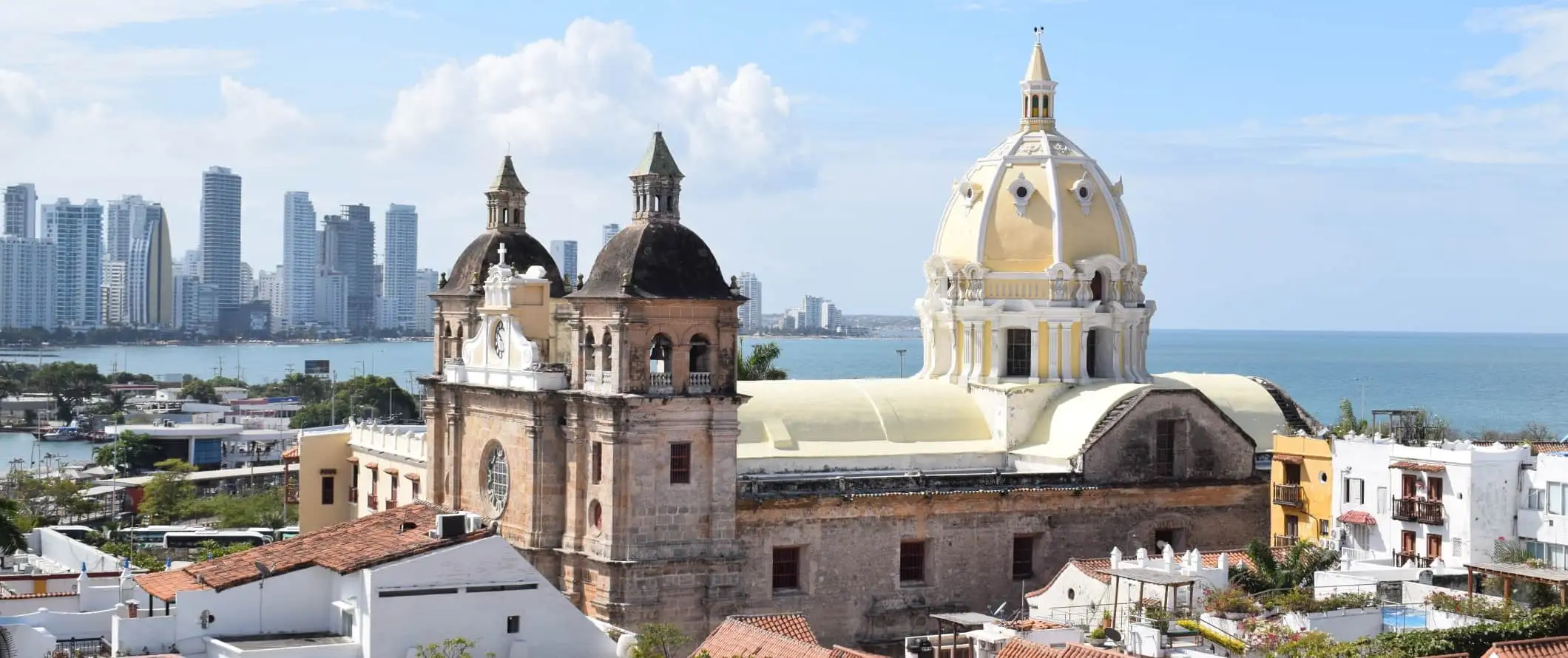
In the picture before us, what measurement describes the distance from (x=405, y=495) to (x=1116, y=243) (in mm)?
22063

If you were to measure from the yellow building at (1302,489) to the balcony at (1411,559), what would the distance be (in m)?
3.21

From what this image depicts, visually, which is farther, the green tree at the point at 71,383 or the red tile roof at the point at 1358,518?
the green tree at the point at 71,383

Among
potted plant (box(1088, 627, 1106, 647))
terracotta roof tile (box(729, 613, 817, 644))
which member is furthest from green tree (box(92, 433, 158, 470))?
potted plant (box(1088, 627, 1106, 647))

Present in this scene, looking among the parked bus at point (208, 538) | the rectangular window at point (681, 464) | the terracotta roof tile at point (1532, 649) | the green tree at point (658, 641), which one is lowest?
the parked bus at point (208, 538)

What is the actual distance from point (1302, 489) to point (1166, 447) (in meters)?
4.64

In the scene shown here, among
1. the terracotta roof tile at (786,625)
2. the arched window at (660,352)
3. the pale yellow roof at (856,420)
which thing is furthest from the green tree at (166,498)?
the terracotta roof tile at (786,625)

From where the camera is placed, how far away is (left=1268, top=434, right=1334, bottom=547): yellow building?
50.2m

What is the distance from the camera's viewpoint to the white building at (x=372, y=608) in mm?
37562

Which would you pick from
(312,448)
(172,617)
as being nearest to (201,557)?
(312,448)

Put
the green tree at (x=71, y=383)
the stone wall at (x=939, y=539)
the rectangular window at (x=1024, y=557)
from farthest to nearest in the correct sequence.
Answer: the green tree at (x=71, y=383) → the rectangular window at (x=1024, y=557) → the stone wall at (x=939, y=539)

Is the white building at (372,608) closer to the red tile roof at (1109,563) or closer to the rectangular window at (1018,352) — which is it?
the red tile roof at (1109,563)

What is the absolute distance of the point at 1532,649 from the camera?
34.5m

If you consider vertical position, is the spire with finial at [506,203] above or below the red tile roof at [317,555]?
above

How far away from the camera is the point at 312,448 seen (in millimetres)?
68000
